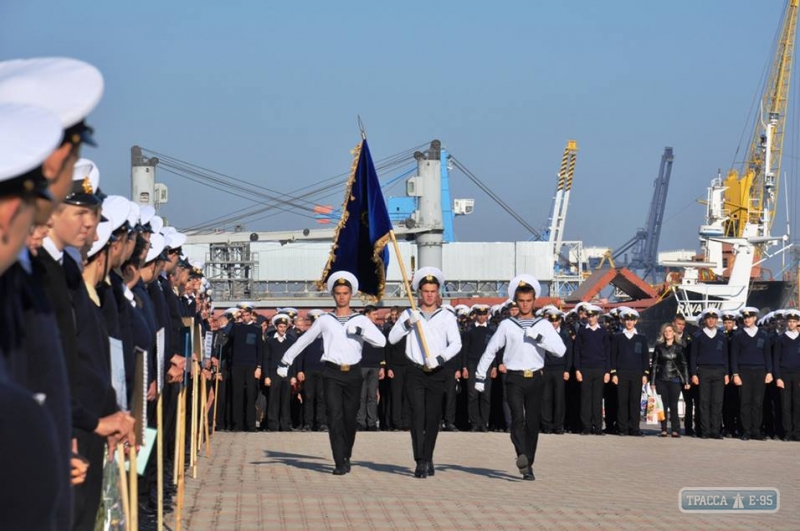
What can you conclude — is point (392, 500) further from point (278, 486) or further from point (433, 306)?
point (433, 306)

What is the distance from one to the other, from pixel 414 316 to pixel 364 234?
3315 mm

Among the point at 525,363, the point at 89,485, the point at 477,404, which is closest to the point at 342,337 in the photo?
the point at 525,363

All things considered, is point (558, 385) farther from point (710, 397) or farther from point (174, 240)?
point (174, 240)

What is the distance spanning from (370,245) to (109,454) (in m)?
11.5

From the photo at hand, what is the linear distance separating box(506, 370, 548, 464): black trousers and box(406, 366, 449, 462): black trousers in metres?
0.69

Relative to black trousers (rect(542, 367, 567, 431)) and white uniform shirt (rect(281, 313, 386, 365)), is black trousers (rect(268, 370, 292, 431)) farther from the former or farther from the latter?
white uniform shirt (rect(281, 313, 386, 365))

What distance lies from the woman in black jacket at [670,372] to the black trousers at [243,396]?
6.33 metres

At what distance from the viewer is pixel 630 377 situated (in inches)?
905

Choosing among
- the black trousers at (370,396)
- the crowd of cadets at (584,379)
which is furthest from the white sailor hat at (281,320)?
the black trousers at (370,396)

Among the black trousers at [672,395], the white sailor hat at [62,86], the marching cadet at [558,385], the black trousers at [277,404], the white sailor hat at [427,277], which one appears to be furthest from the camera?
the black trousers at [277,404]

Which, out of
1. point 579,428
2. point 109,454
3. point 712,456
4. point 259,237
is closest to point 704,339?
point 579,428

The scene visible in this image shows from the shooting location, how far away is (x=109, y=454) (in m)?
5.67

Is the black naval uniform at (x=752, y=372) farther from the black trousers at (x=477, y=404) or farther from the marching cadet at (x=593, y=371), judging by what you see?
the black trousers at (x=477, y=404)

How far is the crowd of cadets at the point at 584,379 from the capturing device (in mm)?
22359
